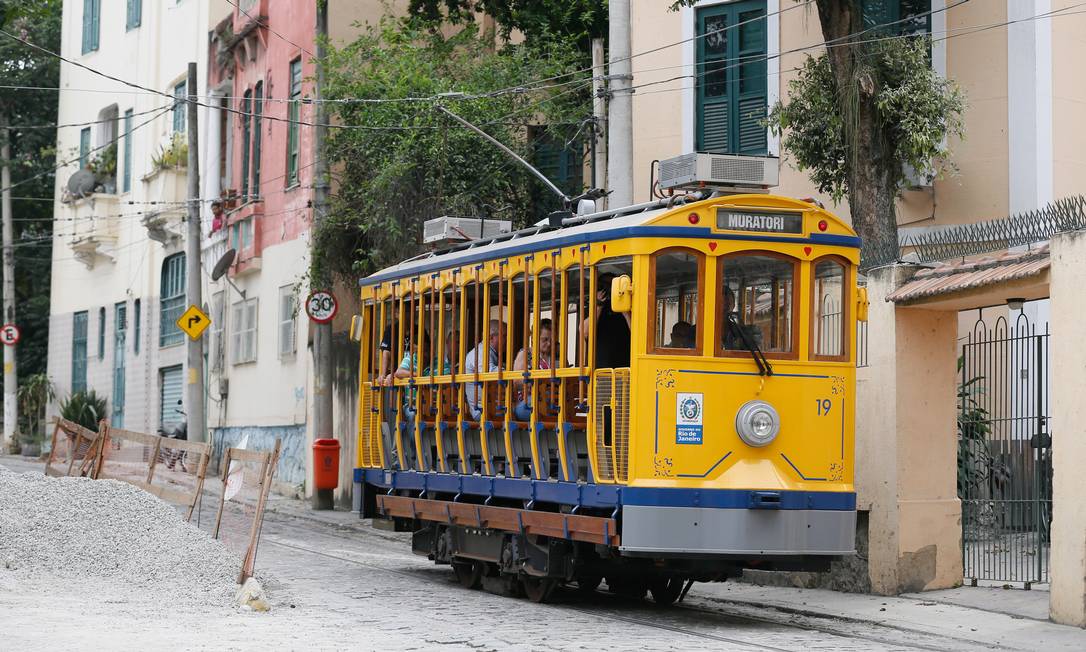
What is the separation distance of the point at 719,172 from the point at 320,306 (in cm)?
1341

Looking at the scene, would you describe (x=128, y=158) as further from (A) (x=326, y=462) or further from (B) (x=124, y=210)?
(A) (x=326, y=462)

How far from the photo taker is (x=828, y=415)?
44.0 ft

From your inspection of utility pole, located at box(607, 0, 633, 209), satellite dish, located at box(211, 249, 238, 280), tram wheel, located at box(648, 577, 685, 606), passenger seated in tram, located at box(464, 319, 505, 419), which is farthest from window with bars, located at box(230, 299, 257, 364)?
tram wheel, located at box(648, 577, 685, 606)

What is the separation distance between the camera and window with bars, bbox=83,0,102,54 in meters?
44.8

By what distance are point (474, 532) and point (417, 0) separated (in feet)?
49.4

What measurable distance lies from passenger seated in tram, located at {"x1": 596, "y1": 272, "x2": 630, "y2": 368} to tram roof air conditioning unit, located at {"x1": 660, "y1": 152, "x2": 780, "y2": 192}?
107cm

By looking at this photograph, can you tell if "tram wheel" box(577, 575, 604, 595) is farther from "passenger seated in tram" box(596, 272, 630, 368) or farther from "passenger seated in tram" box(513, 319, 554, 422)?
"passenger seated in tram" box(596, 272, 630, 368)

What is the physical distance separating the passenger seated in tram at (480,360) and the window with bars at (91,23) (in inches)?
1265

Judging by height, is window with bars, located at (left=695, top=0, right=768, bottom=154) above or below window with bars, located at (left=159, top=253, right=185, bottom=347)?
above

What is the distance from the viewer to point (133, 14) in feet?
138

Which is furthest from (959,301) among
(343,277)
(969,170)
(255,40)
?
(255,40)

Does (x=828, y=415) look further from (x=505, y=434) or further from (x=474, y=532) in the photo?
(x=474, y=532)

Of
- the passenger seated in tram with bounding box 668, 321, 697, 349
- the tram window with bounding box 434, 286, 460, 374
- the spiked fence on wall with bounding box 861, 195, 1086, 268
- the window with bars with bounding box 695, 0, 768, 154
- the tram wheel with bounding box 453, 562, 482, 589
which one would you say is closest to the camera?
the spiked fence on wall with bounding box 861, 195, 1086, 268

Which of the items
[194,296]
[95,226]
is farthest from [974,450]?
[95,226]
